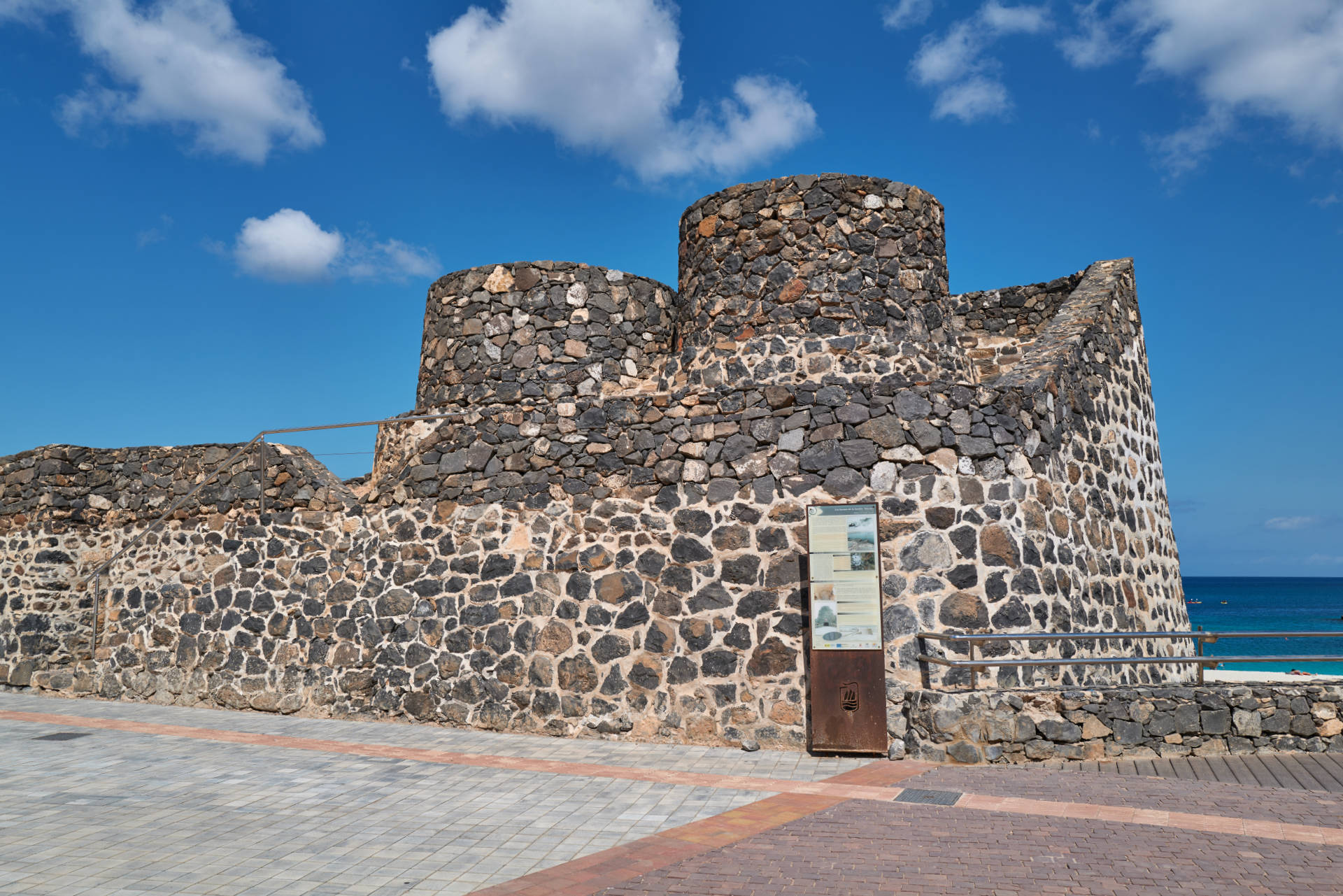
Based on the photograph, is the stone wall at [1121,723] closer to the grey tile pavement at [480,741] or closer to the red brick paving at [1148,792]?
the red brick paving at [1148,792]

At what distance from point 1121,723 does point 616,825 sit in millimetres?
5004

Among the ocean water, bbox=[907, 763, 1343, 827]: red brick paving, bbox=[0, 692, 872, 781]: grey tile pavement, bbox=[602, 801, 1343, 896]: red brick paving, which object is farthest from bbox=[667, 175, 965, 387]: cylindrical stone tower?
the ocean water

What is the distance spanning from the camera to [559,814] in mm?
7293

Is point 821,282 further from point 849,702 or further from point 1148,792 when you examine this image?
point 1148,792

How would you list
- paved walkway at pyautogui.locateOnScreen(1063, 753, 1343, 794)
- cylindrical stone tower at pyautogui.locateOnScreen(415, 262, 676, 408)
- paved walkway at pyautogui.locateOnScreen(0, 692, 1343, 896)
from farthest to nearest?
cylindrical stone tower at pyautogui.locateOnScreen(415, 262, 676, 408), paved walkway at pyautogui.locateOnScreen(1063, 753, 1343, 794), paved walkway at pyautogui.locateOnScreen(0, 692, 1343, 896)

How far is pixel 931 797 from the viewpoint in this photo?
7801mm

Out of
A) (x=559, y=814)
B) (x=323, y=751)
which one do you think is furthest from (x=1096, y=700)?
(x=323, y=751)

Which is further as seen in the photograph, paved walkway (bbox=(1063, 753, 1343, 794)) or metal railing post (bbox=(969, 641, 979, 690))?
metal railing post (bbox=(969, 641, 979, 690))

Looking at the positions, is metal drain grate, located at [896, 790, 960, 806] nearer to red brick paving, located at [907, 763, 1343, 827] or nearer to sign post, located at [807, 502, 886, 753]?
red brick paving, located at [907, 763, 1343, 827]

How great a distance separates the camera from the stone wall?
29.6 feet

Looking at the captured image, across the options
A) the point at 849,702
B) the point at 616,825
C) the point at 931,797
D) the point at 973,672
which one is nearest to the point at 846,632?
the point at 849,702

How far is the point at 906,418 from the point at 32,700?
12.4 meters

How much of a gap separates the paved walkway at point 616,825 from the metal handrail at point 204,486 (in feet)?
14.2

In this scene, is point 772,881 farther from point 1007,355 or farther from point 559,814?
point 1007,355
